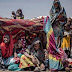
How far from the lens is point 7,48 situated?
4.94 metres

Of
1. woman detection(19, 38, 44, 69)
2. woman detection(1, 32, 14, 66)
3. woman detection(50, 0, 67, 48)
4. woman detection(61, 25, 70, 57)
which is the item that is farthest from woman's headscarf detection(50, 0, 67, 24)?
woman detection(1, 32, 14, 66)

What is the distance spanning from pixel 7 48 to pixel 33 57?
0.99 metres

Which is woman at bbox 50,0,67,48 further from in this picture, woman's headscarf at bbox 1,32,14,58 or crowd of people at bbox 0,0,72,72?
woman's headscarf at bbox 1,32,14,58

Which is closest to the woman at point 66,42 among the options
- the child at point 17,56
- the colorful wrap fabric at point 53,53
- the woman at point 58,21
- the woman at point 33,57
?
the woman at point 58,21

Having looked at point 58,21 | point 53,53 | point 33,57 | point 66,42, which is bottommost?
point 33,57

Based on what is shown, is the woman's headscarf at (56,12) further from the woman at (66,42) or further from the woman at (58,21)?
the woman at (66,42)

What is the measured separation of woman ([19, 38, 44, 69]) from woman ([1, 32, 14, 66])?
54cm

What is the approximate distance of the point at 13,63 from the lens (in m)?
4.79

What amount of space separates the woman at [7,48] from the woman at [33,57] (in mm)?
541

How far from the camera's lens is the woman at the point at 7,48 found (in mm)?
4842

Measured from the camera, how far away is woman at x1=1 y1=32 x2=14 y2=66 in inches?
191

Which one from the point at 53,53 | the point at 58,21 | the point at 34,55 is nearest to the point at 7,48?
the point at 34,55

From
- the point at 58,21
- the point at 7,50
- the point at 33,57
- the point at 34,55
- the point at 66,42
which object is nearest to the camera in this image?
the point at 33,57

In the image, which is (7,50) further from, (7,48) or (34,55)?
(34,55)
